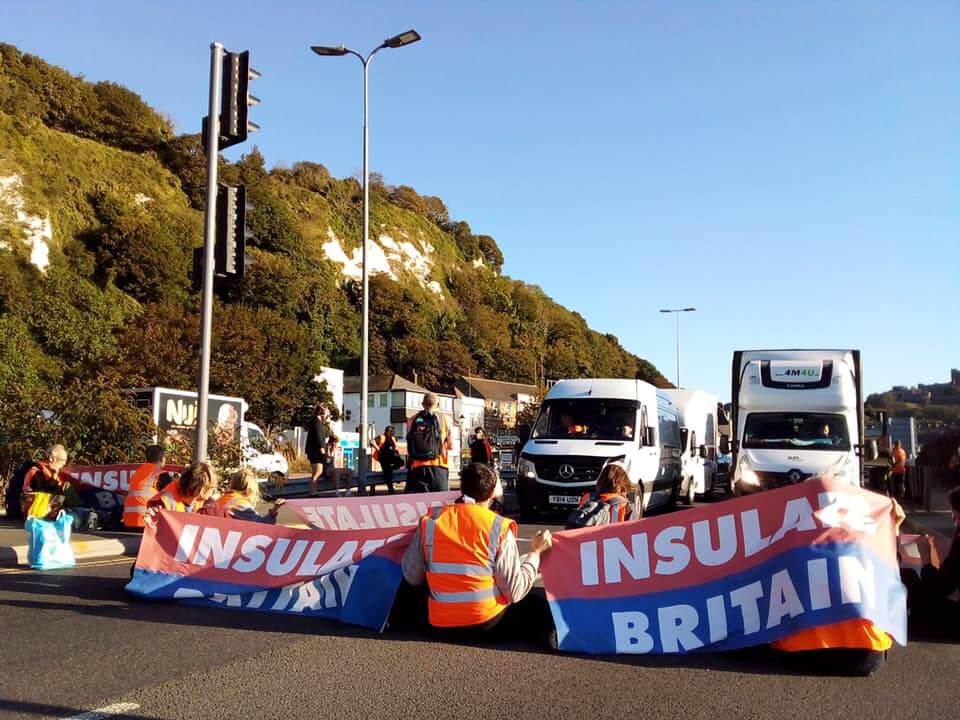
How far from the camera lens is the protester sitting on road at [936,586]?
644 centimetres

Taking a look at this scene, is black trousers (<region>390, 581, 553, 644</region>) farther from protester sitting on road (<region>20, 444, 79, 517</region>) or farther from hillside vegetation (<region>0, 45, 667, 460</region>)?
hillside vegetation (<region>0, 45, 667, 460</region>)

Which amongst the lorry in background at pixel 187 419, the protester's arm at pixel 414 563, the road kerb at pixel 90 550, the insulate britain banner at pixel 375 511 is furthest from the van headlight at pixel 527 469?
the protester's arm at pixel 414 563

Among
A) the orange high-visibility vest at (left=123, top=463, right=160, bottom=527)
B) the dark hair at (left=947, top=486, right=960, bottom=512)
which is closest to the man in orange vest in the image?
the orange high-visibility vest at (left=123, top=463, right=160, bottom=527)

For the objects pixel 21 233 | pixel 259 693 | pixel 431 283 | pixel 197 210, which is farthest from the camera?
pixel 431 283

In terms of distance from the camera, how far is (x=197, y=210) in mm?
75938

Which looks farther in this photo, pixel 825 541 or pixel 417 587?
pixel 417 587

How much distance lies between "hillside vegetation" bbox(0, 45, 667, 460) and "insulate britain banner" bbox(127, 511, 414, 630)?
9.34 metres

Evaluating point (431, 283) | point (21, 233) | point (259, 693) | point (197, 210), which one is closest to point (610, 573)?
point (259, 693)

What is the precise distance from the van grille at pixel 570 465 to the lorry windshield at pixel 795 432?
3529 millimetres

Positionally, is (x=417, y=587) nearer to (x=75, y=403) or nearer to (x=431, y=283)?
(x=75, y=403)

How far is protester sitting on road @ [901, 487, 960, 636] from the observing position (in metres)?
6.44

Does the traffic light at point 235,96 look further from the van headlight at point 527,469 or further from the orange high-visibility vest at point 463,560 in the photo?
the orange high-visibility vest at point 463,560

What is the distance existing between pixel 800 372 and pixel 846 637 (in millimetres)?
12438

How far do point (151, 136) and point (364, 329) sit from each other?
211 ft
